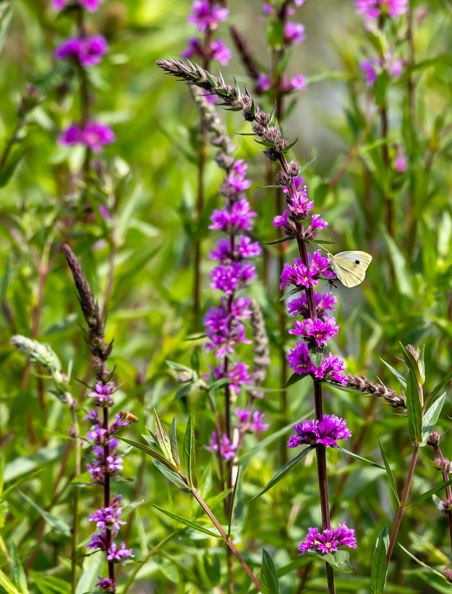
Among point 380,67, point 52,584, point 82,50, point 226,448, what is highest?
point 82,50

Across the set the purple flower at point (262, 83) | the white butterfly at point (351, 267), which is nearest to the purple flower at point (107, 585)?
the white butterfly at point (351, 267)

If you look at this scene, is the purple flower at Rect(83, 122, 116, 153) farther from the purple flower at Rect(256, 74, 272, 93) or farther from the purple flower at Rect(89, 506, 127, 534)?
the purple flower at Rect(89, 506, 127, 534)

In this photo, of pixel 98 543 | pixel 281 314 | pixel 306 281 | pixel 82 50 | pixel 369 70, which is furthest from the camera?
pixel 82 50

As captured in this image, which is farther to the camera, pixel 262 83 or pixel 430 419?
pixel 262 83

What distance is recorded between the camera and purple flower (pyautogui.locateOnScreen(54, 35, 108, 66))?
Answer: 126cm

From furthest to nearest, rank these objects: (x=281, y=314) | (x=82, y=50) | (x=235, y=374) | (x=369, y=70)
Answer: (x=82, y=50) < (x=369, y=70) < (x=281, y=314) < (x=235, y=374)

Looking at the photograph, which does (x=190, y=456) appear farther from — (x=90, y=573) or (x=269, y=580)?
(x=90, y=573)

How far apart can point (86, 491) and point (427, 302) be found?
490 mm

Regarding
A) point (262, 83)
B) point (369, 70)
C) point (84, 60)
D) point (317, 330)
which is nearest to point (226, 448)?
point (317, 330)

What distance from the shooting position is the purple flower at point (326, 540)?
547 mm

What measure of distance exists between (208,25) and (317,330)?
0.62m

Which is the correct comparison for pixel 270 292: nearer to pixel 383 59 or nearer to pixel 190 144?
pixel 190 144

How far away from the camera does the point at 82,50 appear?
4.13 feet

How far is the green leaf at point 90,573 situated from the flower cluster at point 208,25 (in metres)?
0.64
